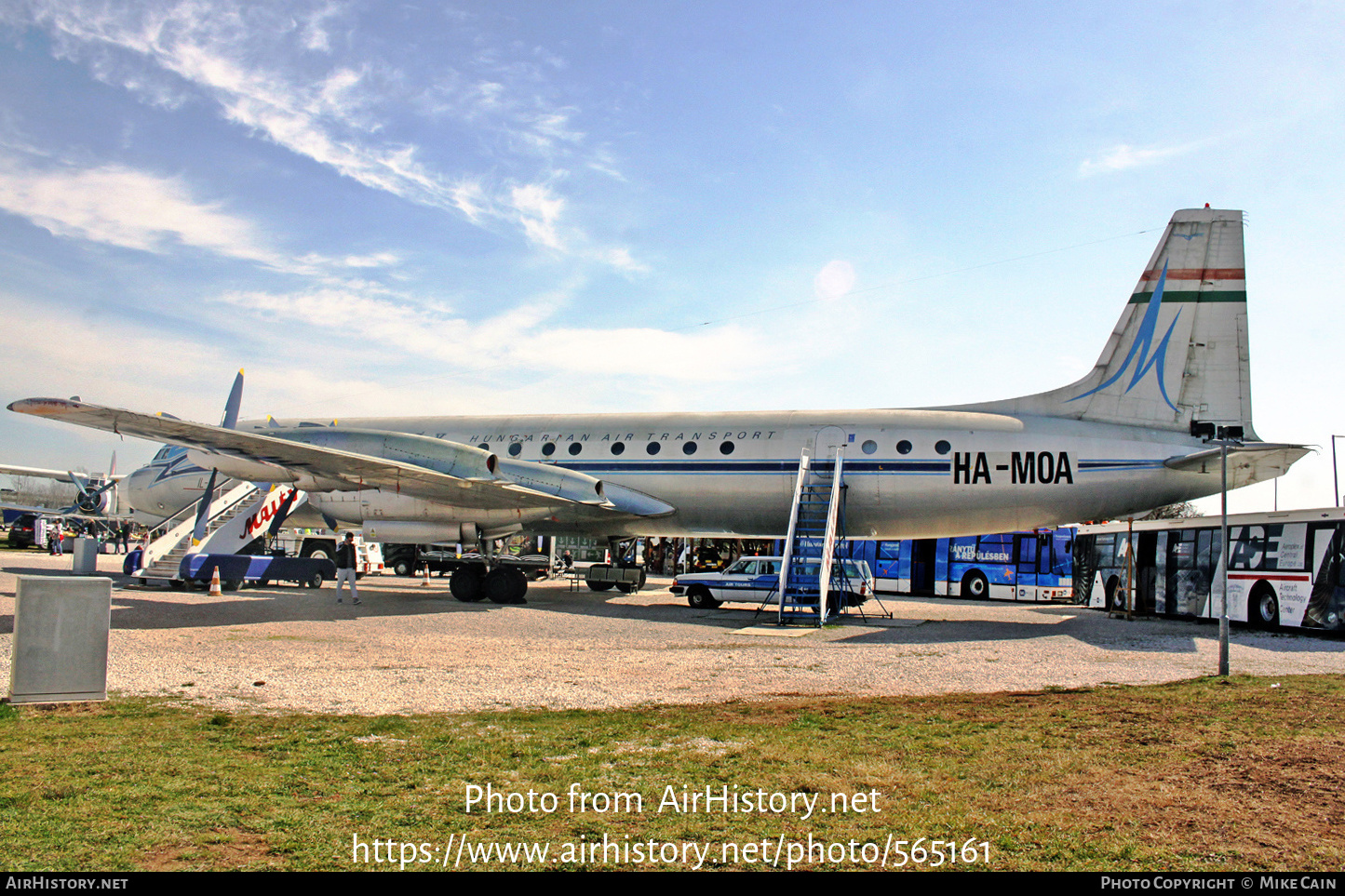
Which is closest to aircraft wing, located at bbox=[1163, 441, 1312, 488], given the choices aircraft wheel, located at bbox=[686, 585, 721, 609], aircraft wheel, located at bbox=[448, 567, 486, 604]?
aircraft wheel, located at bbox=[686, 585, 721, 609]

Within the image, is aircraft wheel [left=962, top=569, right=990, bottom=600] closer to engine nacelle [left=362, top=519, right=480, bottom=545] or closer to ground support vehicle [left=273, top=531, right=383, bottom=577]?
engine nacelle [left=362, top=519, right=480, bottom=545]

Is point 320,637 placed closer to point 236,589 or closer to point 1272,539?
point 236,589

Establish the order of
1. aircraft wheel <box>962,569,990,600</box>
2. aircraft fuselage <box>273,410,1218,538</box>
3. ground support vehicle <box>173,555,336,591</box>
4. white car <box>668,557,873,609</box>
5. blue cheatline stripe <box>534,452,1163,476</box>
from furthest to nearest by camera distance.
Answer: aircraft wheel <box>962,569,990,600</box> → white car <box>668,557,873,609</box> → ground support vehicle <box>173,555,336,591</box> → aircraft fuselage <box>273,410,1218,538</box> → blue cheatline stripe <box>534,452,1163,476</box>

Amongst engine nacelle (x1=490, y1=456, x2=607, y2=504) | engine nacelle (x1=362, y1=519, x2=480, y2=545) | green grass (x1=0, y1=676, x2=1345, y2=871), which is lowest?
green grass (x1=0, y1=676, x2=1345, y2=871)

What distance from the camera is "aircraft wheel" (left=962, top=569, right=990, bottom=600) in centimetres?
3281

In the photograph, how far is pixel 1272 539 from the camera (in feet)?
66.8

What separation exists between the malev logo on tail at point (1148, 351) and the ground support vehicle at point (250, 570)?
2211 cm

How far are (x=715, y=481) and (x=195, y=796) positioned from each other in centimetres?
1641

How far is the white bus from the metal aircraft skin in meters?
3.32

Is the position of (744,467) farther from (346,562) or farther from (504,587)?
(346,562)

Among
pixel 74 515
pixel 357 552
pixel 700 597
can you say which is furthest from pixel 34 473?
pixel 700 597

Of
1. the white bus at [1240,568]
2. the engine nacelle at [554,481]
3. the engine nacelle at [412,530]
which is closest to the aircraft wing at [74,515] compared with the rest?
the engine nacelle at [412,530]

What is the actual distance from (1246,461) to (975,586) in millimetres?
17338

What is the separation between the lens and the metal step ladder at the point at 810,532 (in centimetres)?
1861
